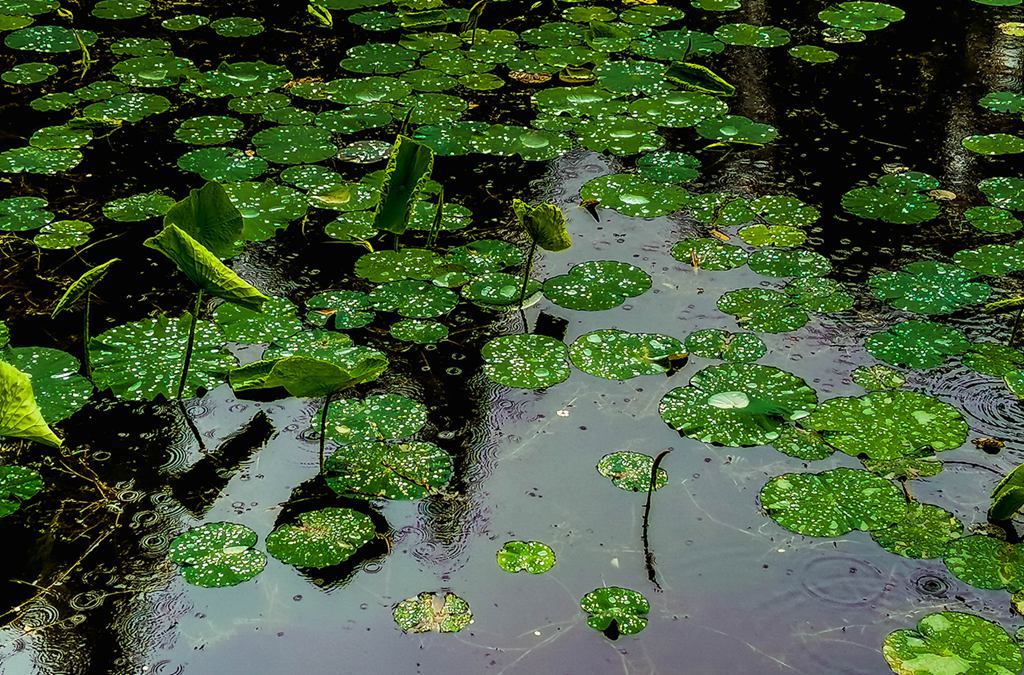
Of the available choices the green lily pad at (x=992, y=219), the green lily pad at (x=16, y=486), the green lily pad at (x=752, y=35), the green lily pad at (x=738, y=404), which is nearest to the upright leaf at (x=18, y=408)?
the green lily pad at (x=16, y=486)

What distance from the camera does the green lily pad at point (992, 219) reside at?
9.53 ft

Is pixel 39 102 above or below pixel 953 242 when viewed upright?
above

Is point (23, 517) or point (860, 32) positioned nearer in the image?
point (23, 517)

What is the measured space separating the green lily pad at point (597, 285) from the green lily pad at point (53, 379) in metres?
1.12

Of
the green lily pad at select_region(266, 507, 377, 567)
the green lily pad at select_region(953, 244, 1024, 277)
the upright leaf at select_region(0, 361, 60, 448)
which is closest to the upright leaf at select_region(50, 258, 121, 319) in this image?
the upright leaf at select_region(0, 361, 60, 448)

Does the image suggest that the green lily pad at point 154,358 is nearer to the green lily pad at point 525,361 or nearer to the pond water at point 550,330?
the pond water at point 550,330

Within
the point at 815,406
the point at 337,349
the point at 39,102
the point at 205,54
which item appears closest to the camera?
the point at 815,406

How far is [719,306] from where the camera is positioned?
2.65 metres

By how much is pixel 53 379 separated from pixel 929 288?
208 cm

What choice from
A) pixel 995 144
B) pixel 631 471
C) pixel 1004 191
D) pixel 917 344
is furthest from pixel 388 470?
pixel 995 144

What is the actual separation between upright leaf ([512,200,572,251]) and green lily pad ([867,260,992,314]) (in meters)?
0.79

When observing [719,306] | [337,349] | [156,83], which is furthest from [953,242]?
[156,83]

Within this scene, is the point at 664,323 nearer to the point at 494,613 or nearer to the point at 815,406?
the point at 815,406

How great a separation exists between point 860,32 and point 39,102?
2.90 meters
